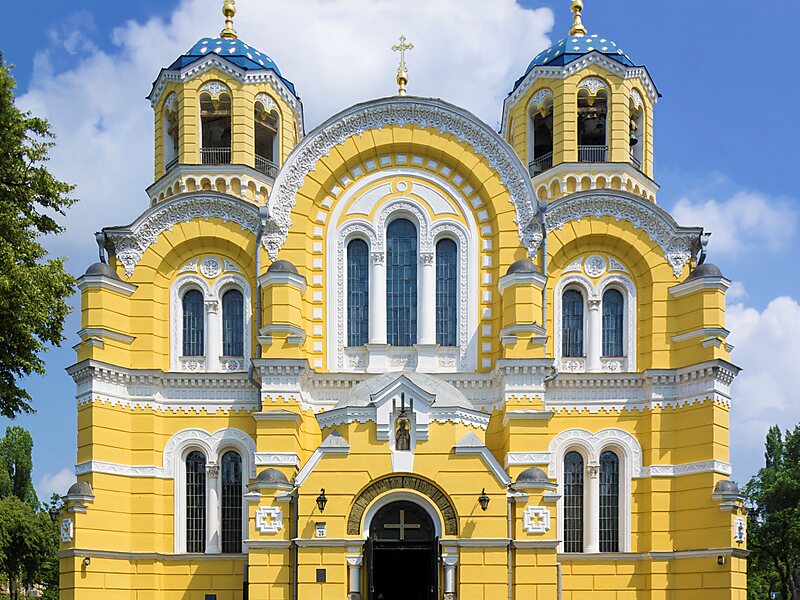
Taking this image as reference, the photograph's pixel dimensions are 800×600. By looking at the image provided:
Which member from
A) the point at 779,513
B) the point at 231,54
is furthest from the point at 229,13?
the point at 779,513

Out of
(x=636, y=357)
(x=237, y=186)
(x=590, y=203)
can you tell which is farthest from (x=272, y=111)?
(x=636, y=357)

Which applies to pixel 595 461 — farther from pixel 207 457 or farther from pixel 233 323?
pixel 233 323

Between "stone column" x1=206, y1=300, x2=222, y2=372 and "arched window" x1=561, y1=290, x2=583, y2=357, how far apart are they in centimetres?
969

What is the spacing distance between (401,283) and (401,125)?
4.52m

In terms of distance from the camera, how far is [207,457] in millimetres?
32188

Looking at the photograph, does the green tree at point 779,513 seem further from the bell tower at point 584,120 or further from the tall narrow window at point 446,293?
the tall narrow window at point 446,293

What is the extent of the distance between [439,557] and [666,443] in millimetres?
7731

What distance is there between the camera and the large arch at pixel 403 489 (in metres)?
28.3

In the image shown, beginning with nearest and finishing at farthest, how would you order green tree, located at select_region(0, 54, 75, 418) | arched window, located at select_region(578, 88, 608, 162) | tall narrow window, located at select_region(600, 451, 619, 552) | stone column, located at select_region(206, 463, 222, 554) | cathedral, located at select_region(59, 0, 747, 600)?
green tree, located at select_region(0, 54, 75, 418), cathedral, located at select_region(59, 0, 747, 600), stone column, located at select_region(206, 463, 222, 554), tall narrow window, located at select_region(600, 451, 619, 552), arched window, located at select_region(578, 88, 608, 162)

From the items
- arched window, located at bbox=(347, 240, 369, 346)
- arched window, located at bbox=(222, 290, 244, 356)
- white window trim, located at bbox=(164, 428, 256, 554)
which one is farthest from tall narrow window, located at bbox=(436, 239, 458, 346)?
white window trim, located at bbox=(164, 428, 256, 554)

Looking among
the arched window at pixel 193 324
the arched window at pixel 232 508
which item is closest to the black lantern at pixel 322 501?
the arched window at pixel 232 508

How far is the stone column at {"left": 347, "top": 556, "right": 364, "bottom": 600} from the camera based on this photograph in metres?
28.0

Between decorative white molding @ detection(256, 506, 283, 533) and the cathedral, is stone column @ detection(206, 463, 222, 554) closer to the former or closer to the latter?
the cathedral

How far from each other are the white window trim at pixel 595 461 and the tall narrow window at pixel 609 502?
170mm
